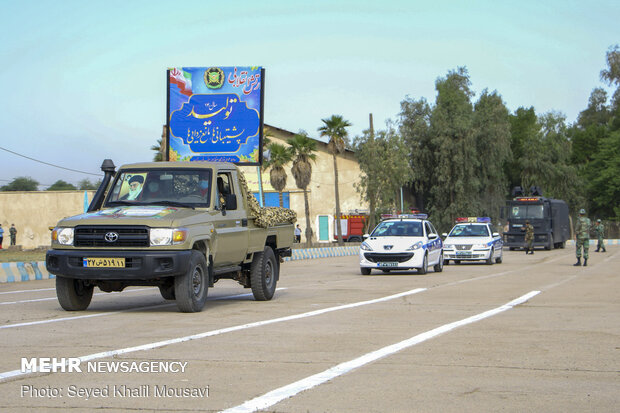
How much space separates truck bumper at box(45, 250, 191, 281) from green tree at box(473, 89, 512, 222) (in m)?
60.8

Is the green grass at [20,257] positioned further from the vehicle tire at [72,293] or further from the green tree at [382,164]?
the green tree at [382,164]

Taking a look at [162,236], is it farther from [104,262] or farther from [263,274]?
[263,274]

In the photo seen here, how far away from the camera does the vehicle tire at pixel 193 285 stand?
11.3 m

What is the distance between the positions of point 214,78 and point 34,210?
40.0 meters

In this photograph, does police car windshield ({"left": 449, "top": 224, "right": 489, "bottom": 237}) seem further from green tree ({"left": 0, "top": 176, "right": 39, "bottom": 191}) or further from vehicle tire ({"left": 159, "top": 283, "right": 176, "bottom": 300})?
green tree ({"left": 0, "top": 176, "right": 39, "bottom": 191})

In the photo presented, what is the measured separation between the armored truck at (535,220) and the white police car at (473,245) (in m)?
20.9

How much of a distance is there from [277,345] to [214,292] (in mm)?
8457

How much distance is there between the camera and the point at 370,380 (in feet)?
21.2

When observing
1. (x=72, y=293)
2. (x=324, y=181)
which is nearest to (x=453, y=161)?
(x=324, y=181)

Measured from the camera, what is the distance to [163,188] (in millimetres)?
12352

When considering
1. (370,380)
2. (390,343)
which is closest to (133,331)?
(390,343)

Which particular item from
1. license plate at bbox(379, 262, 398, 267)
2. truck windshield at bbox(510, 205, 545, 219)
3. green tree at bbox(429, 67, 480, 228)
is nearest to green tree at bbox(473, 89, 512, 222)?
green tree at bbox(429, 67, 480, 228)

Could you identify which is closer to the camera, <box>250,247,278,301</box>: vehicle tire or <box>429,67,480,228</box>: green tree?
<box>250,247,278,301</box>: vehicle tire

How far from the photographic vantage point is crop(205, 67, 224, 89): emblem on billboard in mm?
32250
